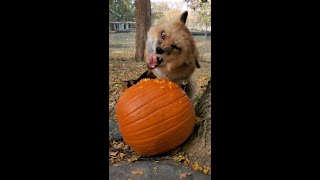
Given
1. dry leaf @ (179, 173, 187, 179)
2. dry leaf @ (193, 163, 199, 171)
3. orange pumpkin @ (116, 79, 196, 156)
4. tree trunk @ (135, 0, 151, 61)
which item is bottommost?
dry leaf @ (179, 173, 187, 179)

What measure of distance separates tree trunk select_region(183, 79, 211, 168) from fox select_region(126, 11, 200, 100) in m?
0.14

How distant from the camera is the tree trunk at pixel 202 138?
1.61m

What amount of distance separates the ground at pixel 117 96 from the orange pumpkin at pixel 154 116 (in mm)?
33

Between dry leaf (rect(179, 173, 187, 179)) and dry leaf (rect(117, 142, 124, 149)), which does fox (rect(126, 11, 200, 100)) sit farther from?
dry leaf (rect(179, 173, 187, 179))

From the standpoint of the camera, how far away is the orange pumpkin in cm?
155

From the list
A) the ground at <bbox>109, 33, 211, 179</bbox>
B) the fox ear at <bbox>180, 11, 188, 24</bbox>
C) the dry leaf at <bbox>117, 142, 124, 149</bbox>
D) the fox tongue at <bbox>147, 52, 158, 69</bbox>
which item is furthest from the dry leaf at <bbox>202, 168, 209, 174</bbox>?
the fox ear at <bbox>180, 11, 188, 24</bbox>

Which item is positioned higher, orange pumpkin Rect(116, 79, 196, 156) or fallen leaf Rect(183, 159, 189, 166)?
orange pumpkin Rect(116, 79, 196, 156)

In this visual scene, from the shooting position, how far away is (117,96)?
161 cm
